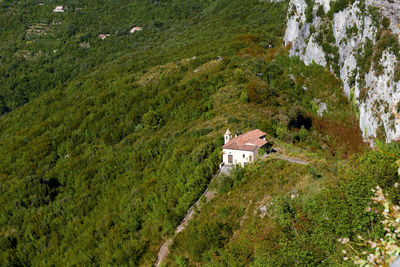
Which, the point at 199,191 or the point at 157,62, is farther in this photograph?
the point at 157,62

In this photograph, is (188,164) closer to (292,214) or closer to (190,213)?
(190,213)

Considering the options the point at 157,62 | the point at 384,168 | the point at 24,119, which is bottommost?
the point at 24,119

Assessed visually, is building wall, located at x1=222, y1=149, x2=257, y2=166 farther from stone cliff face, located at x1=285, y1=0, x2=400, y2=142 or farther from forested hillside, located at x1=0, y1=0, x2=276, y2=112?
forested hillside, located at x1=0, y1=0, x2=276, y2=112

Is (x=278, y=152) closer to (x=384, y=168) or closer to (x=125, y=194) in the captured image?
(x=384, y=168)

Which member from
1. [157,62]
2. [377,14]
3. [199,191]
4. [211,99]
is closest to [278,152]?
[199,191]

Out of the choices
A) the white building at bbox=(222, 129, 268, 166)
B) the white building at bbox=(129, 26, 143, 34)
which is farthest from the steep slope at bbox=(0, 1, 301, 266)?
the white building at bbox=(129, 26, 143, 34)

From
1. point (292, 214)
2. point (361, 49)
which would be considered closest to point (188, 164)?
point (292, 214)
